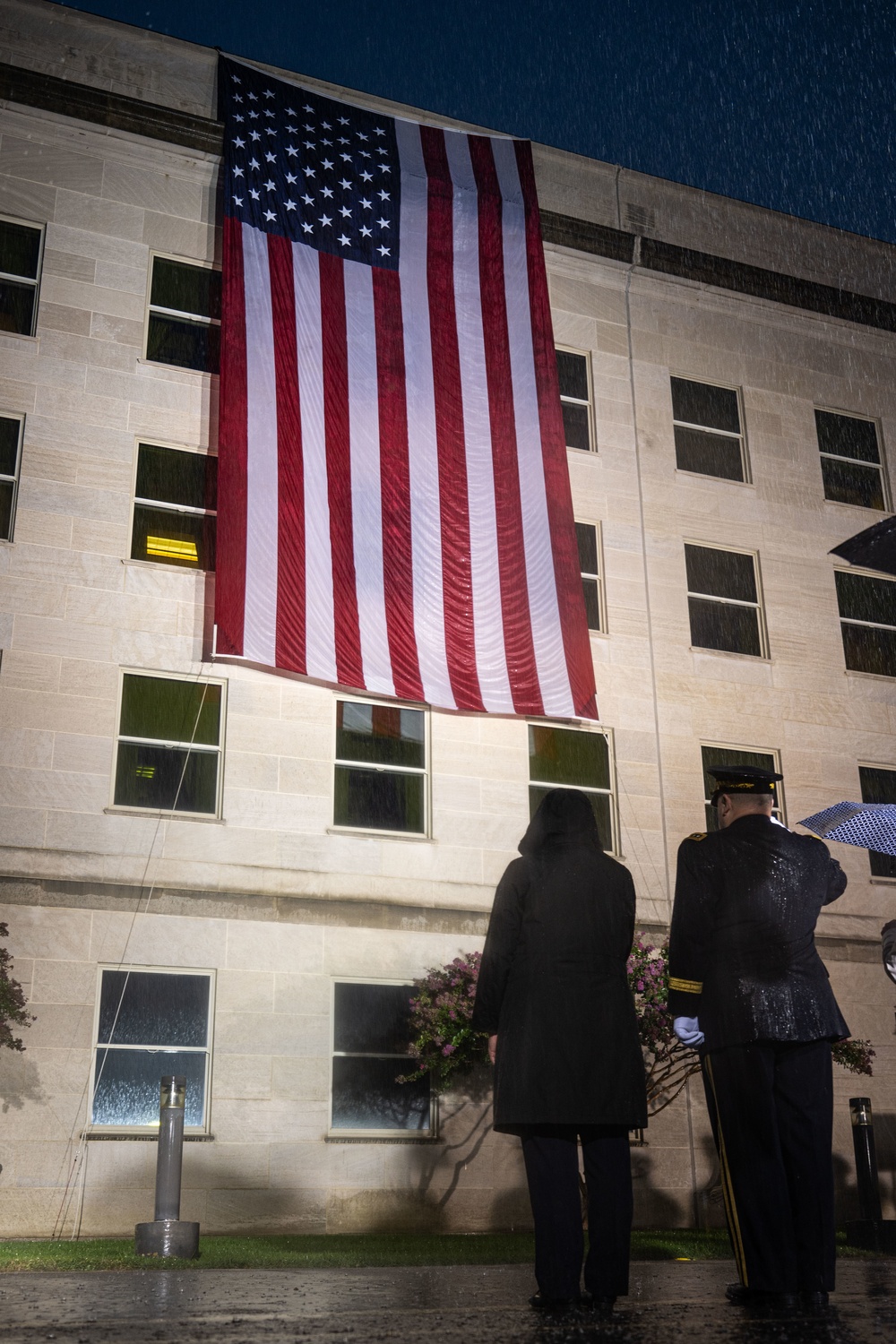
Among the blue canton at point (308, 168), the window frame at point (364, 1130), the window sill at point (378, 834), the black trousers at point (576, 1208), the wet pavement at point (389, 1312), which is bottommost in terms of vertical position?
the wet pavement at point (389, 1312)

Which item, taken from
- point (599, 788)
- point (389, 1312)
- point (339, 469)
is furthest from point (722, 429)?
point (389, 1312)

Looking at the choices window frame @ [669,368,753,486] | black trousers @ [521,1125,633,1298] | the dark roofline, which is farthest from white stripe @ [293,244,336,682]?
black trousers @ [521,1125,633,1298]

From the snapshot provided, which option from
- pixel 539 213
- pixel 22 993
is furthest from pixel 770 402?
pixel 22 993

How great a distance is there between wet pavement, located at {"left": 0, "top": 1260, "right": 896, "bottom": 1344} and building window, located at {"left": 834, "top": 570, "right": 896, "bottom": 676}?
15.6 metres

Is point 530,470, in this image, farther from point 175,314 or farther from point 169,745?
point 169,745

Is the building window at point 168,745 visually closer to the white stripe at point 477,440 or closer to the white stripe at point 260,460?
the white stripe at point 260,460

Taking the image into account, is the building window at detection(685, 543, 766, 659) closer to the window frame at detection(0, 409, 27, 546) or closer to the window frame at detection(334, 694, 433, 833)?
the window frame at detection(334, 694, 433, 833)

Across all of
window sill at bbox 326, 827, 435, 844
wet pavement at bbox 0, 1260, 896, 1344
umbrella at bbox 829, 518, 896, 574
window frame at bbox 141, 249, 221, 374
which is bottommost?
wet pavement at bbox 0, 1260, 896, 1344

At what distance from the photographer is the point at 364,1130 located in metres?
15.8

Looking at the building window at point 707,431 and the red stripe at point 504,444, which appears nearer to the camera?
the red stripe at point 504,444

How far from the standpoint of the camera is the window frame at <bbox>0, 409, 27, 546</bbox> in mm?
16125

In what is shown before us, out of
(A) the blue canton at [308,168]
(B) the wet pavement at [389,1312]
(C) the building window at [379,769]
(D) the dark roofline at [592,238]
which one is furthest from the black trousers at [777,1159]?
(D) the dark roofline at [592,238]

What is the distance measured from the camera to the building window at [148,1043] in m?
14.7

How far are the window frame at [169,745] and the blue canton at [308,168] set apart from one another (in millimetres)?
6203
